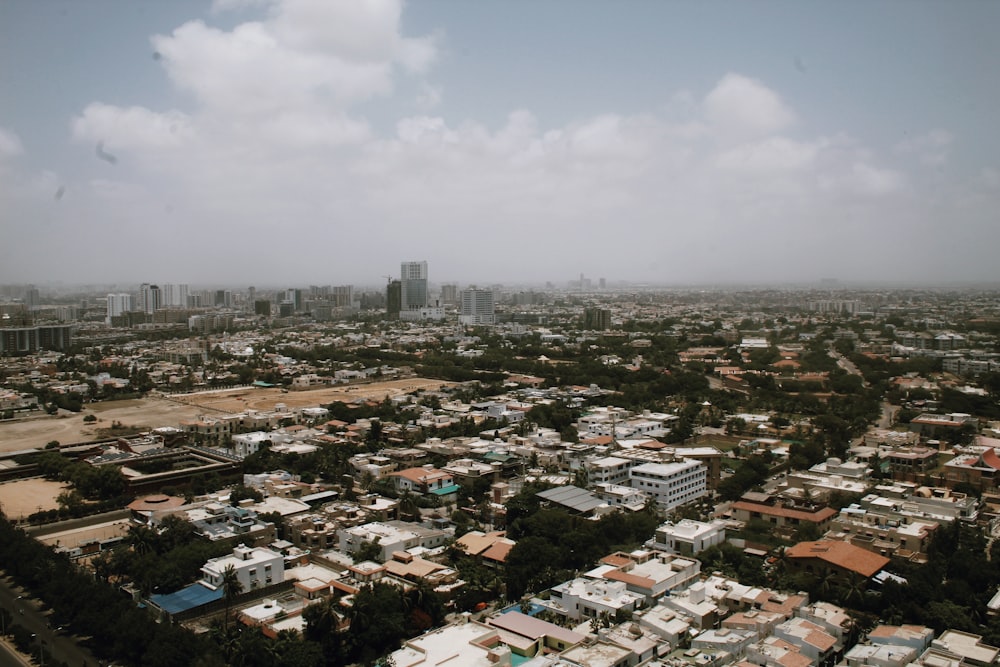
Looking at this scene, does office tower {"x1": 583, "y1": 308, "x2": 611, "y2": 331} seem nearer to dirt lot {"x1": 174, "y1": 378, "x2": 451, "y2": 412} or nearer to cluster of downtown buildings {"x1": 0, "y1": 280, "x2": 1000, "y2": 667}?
dirt lot {"x1": 174, "y1": 378, "x2": 451, "y2": 412}

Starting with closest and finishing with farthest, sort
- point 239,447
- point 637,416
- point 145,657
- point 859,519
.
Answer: point 145,657, point 859,519, point 239,447, point 637,416

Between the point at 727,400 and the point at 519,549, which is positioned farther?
the point at 727,400

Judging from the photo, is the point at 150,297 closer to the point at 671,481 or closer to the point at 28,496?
the point at 28,496


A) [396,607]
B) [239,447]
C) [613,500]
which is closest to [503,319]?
[239,447]

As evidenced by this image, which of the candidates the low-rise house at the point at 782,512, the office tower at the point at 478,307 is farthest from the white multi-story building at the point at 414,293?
the low-rise house at the point at 782,512

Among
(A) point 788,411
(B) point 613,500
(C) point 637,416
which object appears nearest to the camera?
(B) point 613,500

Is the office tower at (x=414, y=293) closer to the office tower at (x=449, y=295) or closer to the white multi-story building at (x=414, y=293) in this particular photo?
the white multi-story building at (x=414, y=293)

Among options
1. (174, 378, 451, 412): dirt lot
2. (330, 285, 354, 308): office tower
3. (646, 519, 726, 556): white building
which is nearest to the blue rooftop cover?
(646, 519, 726, 556): white building

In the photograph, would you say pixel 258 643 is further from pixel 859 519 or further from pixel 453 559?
pixel 859 519
